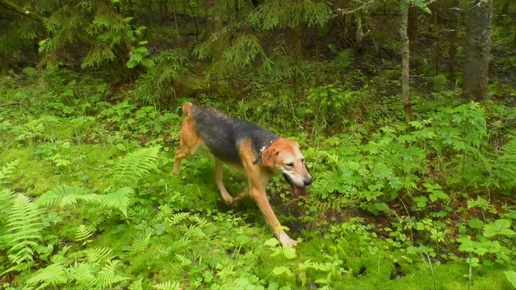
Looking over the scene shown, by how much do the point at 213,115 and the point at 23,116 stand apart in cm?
504

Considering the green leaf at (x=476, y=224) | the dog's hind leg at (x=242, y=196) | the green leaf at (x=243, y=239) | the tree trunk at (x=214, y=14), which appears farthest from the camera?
the tree trunk at (x=214, y=14)

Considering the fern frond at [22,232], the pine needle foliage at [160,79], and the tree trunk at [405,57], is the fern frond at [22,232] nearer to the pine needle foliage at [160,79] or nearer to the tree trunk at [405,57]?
the pine needle foliage at [160,79]

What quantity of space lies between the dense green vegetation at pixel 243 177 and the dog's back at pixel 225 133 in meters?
0.74

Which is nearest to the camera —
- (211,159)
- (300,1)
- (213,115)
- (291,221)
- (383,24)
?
(291,221)

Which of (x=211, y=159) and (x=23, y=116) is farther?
(x=23, y=116)

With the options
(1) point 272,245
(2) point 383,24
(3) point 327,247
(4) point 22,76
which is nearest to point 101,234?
(1) point 272,245

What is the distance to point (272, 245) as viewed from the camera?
4.20m

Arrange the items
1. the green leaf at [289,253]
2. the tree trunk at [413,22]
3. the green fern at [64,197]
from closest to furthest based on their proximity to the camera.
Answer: the green leaf at [289,253], the green fern at [64,197], the tree trunk at [413,22]

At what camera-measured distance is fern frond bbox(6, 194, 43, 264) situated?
3.98 meters

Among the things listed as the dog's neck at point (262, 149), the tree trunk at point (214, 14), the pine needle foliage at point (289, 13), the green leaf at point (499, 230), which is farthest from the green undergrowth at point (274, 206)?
the tree trunk at point (214, 14)

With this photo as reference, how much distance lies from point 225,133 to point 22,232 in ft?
8.98

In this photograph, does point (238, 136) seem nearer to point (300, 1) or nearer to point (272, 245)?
point (272, 245)

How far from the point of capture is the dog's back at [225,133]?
5059 mm

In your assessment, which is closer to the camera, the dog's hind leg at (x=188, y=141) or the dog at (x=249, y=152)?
the dog at (x=249, y=152)
